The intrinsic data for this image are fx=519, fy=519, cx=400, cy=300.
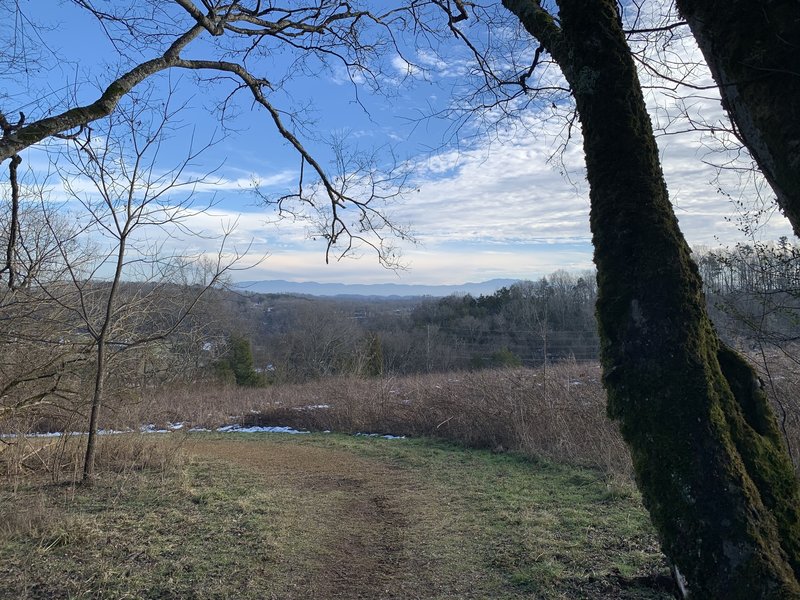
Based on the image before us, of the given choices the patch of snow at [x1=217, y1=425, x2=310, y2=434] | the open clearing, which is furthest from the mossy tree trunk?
the patch of snow at [x1=217, y1=425, x2=310, y2=434]

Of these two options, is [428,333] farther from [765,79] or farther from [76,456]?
[765,79]

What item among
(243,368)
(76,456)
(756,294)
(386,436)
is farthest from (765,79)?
(243,368)

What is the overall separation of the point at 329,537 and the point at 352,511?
0.96 meters

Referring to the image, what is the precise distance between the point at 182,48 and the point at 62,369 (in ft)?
13.5

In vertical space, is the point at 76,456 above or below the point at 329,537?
above

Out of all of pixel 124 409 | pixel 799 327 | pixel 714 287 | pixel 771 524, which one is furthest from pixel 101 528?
pixel 799 327

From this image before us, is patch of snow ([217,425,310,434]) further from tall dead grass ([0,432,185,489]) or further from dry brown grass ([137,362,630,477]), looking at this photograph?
tall dead grass ([0,432,185,489])

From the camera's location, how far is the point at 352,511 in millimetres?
5977

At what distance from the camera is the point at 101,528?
15.5 ft

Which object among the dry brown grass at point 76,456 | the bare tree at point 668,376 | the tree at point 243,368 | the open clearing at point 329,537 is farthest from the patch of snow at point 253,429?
the tree at point 243,368

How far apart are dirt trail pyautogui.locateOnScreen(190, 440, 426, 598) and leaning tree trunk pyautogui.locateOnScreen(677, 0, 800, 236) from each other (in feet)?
11.4

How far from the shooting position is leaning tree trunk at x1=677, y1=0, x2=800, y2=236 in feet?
5.16

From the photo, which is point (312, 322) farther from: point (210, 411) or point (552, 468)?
point (552, 468)

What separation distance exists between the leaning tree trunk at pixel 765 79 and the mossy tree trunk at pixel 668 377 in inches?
17.4
